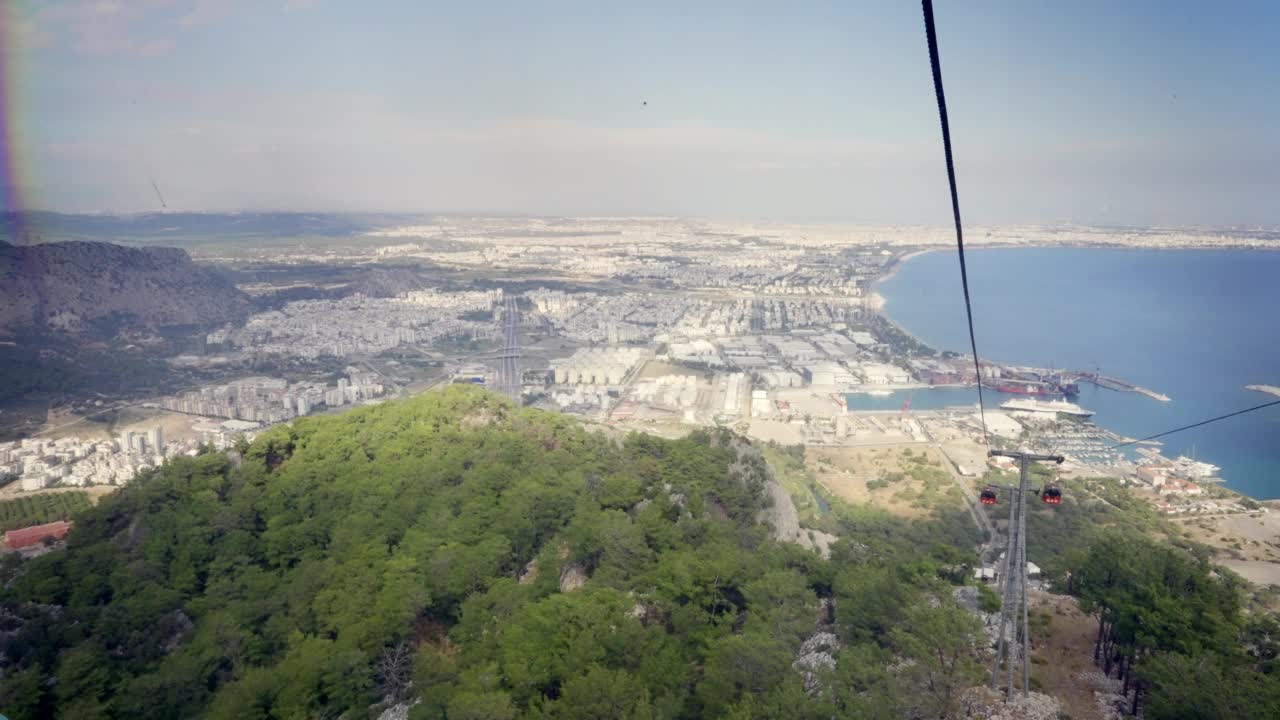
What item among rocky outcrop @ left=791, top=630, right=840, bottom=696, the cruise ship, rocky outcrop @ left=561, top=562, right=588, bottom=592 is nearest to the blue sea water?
the cruise ship

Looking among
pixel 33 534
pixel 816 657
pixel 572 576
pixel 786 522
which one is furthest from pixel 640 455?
pixel 33 534

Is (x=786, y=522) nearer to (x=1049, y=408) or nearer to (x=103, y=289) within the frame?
(x=1049, y=408)

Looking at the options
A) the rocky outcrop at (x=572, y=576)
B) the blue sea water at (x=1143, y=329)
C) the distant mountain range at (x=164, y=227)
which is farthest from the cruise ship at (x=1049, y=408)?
the distant mountain range at (x=164, y=227)

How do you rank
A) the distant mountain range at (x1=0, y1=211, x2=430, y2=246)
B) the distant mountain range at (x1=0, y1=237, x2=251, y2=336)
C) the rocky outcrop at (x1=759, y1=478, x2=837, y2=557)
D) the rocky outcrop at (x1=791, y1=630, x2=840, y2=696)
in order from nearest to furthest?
the rocky outcrop at (x1=791, y1=630, x2=840, y2=696), the rocky outcrop at (x1=759, y1=478, x2=837, y2=557), the distant mountain range at (x1=0, y1=237, x2=251, y2=336), the distant mountain range at (x1=0, y1=211, x2=430, y2=246)

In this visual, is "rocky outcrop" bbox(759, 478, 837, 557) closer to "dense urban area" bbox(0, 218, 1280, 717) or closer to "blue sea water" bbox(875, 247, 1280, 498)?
"dense urban area" bbox(0, 218, 1280, 717)

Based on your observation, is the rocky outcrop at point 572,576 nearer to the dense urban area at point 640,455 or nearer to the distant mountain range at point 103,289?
the dense urban area at point 640,455

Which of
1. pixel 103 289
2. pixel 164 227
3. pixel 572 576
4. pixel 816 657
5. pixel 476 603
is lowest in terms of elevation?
pixel 816 657
